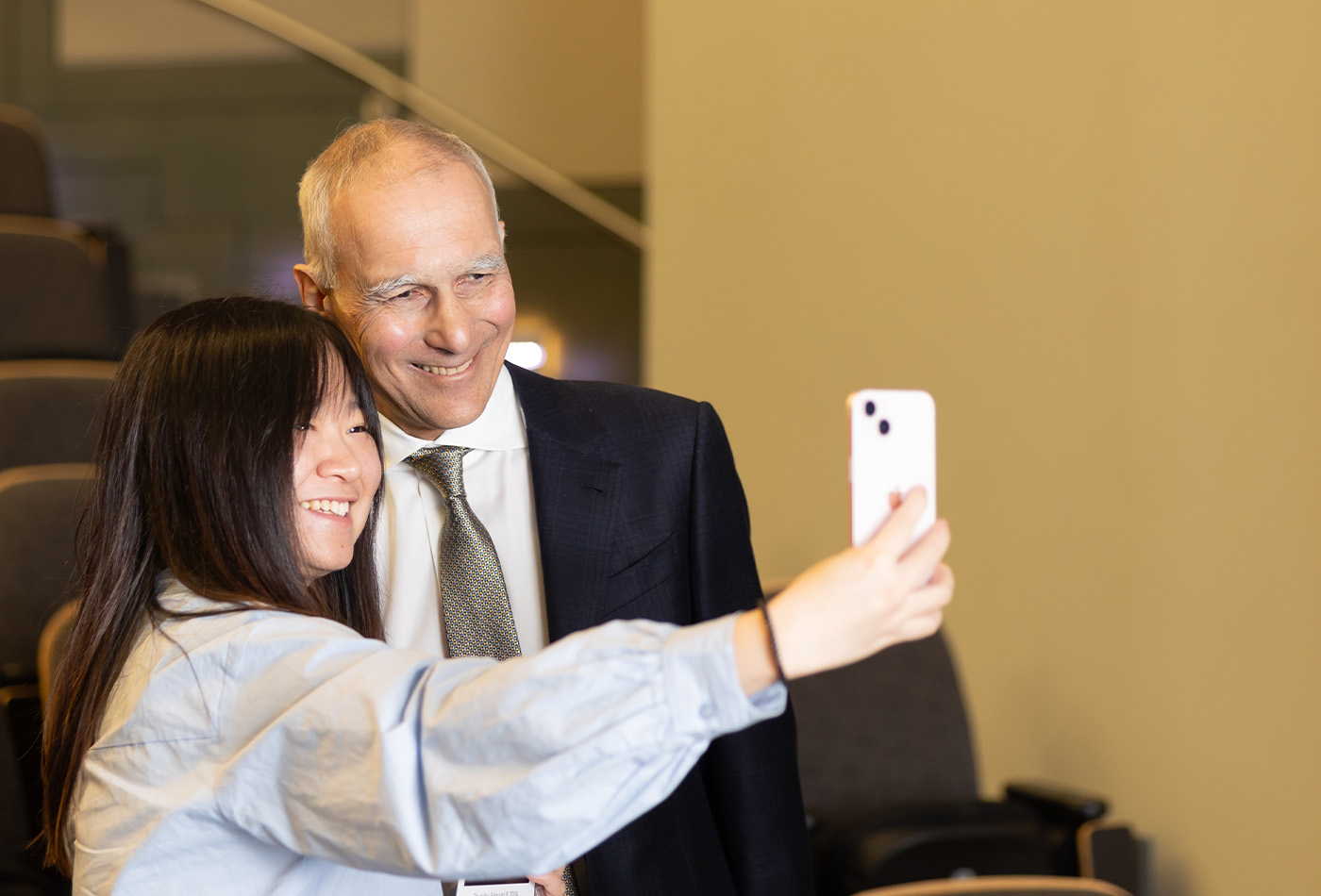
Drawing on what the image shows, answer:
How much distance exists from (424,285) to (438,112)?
147 inches

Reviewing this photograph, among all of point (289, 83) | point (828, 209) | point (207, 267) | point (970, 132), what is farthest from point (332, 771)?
point (289, 83)

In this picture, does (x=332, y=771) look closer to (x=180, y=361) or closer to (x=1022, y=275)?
(x=180, y=361)

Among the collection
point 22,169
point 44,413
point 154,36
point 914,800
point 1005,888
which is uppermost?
point 154,36

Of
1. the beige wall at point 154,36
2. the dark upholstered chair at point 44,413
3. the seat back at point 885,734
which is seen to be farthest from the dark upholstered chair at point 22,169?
the seat back at point 885,734

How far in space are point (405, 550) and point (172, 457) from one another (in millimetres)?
402

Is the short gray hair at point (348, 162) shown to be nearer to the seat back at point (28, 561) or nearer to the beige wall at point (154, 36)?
the seat back at point (28, 561)

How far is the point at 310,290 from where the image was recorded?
1.46 metres

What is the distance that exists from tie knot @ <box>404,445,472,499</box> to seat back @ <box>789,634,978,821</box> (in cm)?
150

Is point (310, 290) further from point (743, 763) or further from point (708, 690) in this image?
point (708, 690)

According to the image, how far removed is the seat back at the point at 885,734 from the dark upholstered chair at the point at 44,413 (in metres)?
1.87

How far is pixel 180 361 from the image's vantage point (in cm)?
104

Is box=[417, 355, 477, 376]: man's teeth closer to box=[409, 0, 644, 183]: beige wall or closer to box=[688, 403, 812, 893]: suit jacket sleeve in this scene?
box=[688, 403, 812, 893]: suit jacket sleeve

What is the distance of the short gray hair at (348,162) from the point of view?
1372 millimetres

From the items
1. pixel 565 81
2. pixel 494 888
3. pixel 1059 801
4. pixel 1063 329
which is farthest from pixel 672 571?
pixel 565 81
